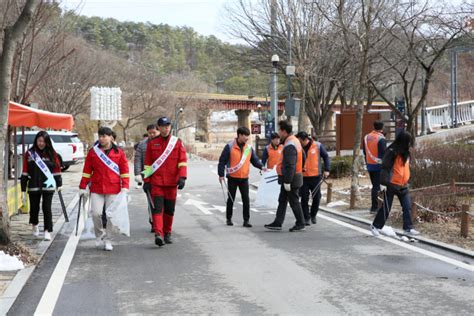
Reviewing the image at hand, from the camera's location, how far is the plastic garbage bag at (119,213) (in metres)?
8.81

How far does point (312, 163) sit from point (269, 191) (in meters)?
0.96

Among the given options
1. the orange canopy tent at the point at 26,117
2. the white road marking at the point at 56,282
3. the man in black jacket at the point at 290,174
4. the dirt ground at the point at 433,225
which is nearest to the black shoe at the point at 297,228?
the man in black jacket at the point at 290,174

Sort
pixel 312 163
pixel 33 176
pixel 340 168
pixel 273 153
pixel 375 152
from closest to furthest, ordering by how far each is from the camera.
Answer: pixel 33 176
pixel 312 163
pixel 375 152
pixel 273 153
pixel 340 168

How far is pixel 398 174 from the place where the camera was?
380 inches

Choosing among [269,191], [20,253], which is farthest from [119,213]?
[269,191]

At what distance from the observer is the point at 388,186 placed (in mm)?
9656

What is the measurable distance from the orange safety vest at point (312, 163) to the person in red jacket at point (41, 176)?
4475 mm

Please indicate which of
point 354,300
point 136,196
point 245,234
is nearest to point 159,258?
point 245,234

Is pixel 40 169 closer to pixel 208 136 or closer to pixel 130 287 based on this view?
pixel 130 287

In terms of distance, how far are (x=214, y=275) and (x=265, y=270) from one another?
63 centimetres

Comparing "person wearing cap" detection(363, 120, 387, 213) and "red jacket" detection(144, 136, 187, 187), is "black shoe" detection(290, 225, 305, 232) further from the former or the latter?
"red jacket" detection(144, 136, 187, 187)

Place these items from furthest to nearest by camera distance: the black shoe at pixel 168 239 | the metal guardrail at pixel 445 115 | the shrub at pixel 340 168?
1. the metal guardrail at pixel 445 115
2. the shrub at pixel 340 168
3. the black shoe at pixel 168 239

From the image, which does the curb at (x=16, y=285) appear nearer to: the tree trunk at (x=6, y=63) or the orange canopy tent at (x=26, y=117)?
the tree trunk at (x=6, y=63)

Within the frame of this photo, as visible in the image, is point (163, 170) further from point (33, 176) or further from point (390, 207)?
point (390, 207)
